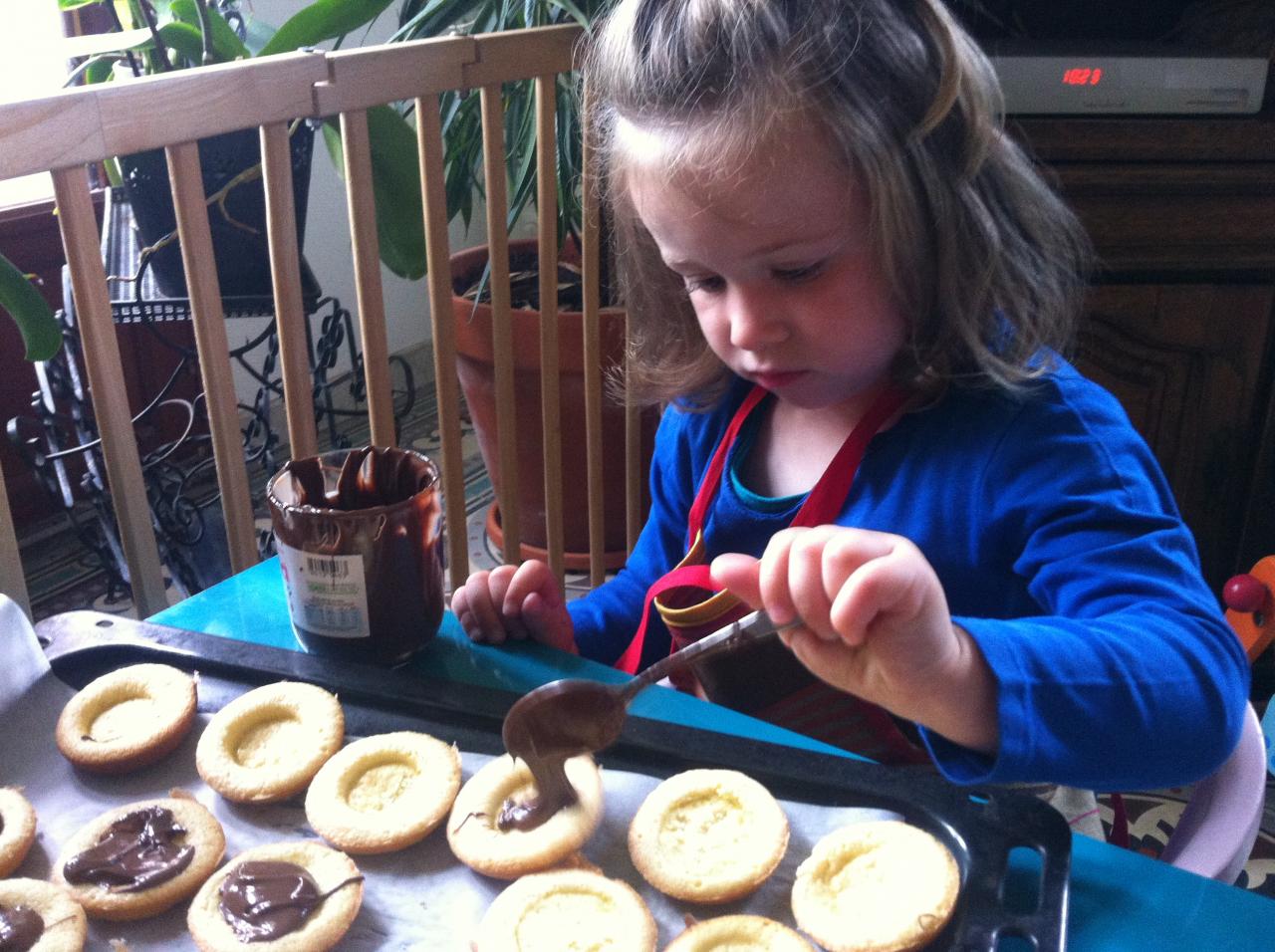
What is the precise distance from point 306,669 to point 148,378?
1998mm

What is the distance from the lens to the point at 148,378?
2.55 m

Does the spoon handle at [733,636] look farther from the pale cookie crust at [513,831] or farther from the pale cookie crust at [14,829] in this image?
the pale cookie crust at [14,829]

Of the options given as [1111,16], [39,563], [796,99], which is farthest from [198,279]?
[1111,16]

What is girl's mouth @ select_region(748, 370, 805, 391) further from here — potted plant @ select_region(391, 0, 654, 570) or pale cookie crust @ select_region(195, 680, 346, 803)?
potted plant @ select_region(391, 0, 654, 570)

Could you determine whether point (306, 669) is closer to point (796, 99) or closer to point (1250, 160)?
point (796, 99)

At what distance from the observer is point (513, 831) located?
672 mm

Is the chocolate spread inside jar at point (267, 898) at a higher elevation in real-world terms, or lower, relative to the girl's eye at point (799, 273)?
lower

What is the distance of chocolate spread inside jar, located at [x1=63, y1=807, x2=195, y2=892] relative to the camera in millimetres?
638

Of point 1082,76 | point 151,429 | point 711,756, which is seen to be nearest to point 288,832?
point 711,756

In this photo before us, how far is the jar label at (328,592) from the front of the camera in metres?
0.78

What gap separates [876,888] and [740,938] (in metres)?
0.08

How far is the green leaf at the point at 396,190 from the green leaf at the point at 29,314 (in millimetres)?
570

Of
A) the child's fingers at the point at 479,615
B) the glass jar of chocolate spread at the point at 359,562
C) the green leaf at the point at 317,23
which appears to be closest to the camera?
the glass jar of chocolate spread at the point at 359,562

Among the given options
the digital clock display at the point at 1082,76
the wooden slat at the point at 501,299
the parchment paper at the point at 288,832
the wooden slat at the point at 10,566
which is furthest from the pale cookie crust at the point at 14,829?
the digital clock display at the point at 1082,76
